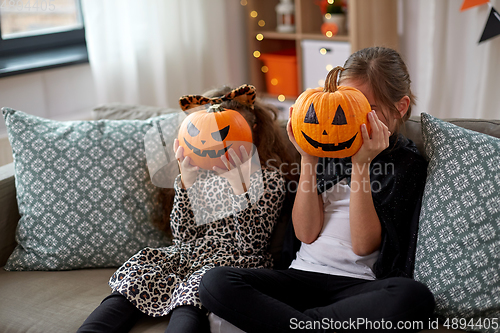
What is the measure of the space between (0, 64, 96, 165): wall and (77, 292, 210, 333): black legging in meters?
1.35

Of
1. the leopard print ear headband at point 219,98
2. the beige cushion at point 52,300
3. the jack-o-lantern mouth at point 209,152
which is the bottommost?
the beige cushion at point 52,300

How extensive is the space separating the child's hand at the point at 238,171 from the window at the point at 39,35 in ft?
4.96

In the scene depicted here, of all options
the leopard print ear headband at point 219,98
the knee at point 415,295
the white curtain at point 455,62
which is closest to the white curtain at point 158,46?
the white curtain at point 455,62

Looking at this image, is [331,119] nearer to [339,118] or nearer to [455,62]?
[339,118]

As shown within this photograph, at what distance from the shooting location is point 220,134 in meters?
1.30

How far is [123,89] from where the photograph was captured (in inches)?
104

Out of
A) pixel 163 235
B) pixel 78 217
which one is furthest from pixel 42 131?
pixel 163 235

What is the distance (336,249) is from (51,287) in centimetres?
87

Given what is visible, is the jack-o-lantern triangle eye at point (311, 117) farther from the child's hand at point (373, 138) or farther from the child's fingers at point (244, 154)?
the child's fingers at point (244, 154)

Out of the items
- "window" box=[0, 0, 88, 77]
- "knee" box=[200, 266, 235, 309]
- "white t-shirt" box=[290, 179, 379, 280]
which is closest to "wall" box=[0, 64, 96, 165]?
"window" box=[0, 0, 88, 77]

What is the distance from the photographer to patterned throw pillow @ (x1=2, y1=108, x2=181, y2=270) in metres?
1.50

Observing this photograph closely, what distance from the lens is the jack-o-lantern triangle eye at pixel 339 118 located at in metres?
1.10

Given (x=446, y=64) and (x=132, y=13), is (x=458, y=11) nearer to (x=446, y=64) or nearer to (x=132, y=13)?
(x=446, y=64)

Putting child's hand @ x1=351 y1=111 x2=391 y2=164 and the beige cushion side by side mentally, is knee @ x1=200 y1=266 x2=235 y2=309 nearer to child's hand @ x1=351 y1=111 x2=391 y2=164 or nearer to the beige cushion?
the beige cushion
